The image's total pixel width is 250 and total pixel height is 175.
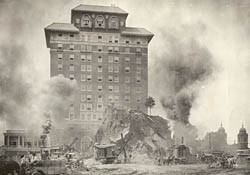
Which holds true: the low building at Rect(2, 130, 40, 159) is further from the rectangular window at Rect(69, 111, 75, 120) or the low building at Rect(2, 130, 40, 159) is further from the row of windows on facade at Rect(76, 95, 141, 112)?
the row of windows on facade at Rect(76, 95, 141, 112)

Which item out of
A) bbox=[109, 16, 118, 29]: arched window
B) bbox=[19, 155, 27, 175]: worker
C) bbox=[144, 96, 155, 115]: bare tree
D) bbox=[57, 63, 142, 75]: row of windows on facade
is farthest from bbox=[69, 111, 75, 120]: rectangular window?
bbox=[109, 16, 118, 29]: arched window

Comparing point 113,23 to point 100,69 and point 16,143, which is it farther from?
point 16,143

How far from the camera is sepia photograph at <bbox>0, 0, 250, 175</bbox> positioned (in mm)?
7840

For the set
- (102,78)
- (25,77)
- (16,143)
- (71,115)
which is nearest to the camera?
(16,143)

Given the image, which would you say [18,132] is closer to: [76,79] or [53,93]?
[53,93]

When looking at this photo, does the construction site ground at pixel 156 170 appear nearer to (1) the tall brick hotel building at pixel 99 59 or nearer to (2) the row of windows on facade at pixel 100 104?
(1) the tall brick hotel building at pixel 99 59

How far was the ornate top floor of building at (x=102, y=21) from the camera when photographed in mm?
8281

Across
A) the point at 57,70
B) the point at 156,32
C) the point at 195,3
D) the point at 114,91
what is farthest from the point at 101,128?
the point at 195,3

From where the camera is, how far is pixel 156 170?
812cm

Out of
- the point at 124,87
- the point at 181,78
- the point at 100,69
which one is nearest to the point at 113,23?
the point at 100,69

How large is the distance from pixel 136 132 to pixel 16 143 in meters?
2.10

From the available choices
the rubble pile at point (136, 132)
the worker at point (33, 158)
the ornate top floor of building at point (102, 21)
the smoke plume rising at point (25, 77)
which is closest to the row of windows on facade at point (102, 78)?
the smoke plume rising at point (25, 77)

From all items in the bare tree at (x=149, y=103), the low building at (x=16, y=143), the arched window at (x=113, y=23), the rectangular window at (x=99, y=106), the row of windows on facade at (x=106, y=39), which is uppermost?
the arched window at (x=113, y=23)

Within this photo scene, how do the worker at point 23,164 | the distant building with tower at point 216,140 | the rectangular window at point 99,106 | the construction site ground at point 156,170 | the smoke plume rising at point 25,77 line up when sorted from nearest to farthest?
1. the worker at point 23,164
2. the smoke plume rising at point 25,77
3. the construction site ground at point 156,170
4. the rectangular window at point 99,106
5. the distant building with tower at point 216,140
